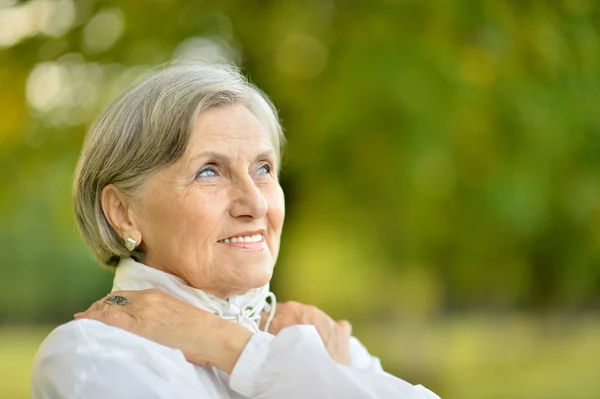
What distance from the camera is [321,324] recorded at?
2.64 m

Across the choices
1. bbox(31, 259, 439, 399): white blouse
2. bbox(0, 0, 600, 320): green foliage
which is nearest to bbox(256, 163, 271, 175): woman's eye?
bbox(31, 259, 439, 399): white blouse

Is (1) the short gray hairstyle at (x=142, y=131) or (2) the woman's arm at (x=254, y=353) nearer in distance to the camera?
(2) the woman's arm at (x=254, y=353)

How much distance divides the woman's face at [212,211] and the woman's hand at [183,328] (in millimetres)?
152

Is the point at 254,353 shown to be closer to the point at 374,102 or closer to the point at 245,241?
the point at 245,241

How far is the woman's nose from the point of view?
88.6 inches

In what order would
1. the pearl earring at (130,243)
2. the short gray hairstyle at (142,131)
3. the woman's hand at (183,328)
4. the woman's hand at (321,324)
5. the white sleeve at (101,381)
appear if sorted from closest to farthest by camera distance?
the white sleeve at (101,381) < the woman's hand at (183,328) < the short gray hairstyle at (142,131) < the pearl earring at (130,243) < the woman's hand at (321,324)

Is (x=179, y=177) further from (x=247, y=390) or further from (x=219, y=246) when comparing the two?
(x=247, y=390)

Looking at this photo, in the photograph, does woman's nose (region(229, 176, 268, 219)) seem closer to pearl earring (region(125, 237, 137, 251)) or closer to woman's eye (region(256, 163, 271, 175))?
woman's eye (region(256, 163, 271, 175))

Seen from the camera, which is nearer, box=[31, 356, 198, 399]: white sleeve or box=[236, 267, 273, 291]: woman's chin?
box=[31, 356, 198, 399]: white sleeve

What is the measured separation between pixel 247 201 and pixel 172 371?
52cm

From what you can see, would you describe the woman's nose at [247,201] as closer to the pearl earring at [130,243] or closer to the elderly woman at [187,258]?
the elderly woman at [187,258]

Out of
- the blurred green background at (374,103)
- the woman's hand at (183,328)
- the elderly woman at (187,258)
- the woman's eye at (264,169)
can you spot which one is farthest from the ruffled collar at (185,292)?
the blurred green background at (374,103)

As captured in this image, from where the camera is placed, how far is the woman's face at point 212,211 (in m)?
2.23

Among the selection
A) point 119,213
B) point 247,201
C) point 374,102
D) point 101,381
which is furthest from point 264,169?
point 374,102
